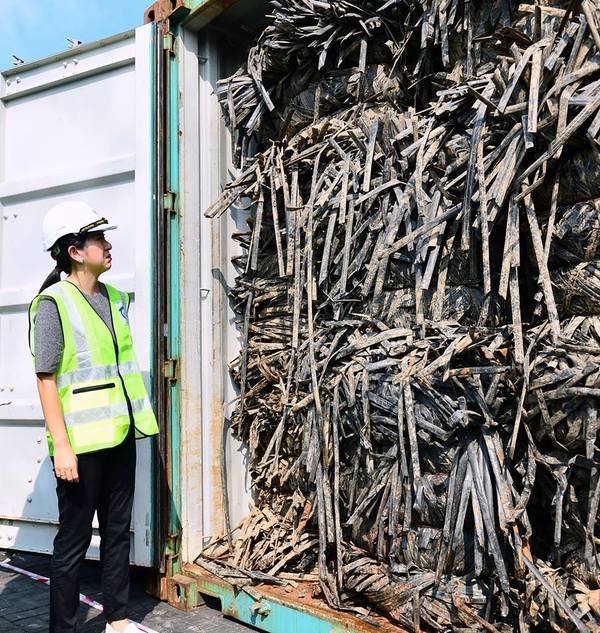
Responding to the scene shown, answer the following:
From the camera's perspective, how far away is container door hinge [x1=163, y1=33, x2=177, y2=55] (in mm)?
3668

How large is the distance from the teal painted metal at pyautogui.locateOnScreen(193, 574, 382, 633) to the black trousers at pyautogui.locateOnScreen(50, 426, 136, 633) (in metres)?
0.42

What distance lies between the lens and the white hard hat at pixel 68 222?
3.19 metres

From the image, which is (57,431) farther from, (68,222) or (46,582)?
(46,582)

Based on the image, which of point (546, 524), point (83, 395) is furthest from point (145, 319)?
point (546, 524)

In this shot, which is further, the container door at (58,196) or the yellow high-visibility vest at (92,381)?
the container door at (58,196)

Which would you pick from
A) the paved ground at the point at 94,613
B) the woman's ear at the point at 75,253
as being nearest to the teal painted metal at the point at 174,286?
the paved ground at the point at 94,613

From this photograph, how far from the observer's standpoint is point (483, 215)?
245cm

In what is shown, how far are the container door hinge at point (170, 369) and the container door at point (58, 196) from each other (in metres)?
0.08

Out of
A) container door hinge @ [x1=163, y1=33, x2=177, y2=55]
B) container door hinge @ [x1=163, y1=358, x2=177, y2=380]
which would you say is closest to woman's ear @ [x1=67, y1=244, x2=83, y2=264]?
container door hinge @ [x1=163, y1=358, x2=177, y2=380]

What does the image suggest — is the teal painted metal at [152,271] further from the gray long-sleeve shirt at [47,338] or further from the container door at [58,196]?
the gray long-sleeve shirt at [47,338]

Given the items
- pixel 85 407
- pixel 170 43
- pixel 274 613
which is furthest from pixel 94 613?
pixel 170 43

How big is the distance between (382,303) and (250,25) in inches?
74.2

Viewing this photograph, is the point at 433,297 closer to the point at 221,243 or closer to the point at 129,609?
the point at 221,243

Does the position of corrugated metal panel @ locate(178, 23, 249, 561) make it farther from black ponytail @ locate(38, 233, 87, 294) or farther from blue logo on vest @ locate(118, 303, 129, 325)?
black ponytail @ locate(38, 233, 87, 294)
